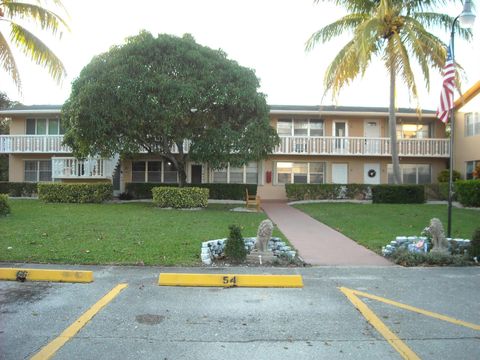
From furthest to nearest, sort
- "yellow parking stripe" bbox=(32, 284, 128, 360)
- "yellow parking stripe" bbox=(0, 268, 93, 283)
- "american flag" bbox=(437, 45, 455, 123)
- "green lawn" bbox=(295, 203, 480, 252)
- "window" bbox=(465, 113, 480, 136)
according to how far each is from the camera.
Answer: "window" bbox=(465, 113, 480, 136)
"green lawn" bbox=(295, 203, 480, 252)
"american flag" bbox=(437, 45, 455, 123)
"yellow parking stripe" bbox=(0, 268, 93, 283)
"yellow parking stripe" bbox=(32, 284, 128, 360)

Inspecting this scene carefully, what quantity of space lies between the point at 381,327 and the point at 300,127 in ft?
75.1

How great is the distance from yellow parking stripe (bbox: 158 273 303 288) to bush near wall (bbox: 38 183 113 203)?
1550 cm

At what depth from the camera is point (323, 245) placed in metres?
10.4

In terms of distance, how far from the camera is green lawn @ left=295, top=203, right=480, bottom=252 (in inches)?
452

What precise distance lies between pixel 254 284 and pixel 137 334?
248 cm

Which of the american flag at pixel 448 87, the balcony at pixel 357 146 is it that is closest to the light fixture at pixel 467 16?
the american flag at pixel 448 87

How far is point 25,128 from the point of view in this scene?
2734cm

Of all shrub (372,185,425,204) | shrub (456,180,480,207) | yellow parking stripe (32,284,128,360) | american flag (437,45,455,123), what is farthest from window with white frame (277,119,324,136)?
yellow parking stripe (32,284,128,360)

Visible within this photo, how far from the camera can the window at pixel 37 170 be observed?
27344mm

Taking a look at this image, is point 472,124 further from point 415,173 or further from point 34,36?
point 34,36

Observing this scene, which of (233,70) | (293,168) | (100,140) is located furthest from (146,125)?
(293,168)

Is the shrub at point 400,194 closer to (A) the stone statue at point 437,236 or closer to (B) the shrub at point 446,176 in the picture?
(B) the shrub at point 446,176

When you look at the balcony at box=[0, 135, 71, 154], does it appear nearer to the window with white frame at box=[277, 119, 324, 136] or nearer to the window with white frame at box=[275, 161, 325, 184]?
the window with white frame at box=[275, 161, 325, 184]

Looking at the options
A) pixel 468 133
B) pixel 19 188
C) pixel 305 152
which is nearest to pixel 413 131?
pixel 468 133
